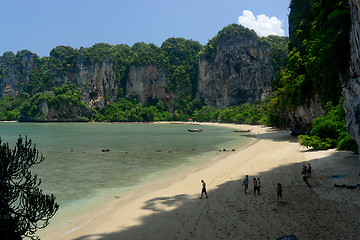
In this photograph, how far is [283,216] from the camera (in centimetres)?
1168

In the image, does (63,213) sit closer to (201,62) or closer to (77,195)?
(77,195)

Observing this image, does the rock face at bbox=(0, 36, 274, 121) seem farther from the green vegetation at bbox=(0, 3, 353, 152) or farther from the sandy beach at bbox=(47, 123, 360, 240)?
the sandy beach at bbox=(47, 123, 360, 240)

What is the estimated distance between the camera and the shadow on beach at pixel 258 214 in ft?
33.5

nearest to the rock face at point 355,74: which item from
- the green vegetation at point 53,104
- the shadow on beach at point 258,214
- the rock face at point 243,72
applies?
the shadow on beach at point 258,214

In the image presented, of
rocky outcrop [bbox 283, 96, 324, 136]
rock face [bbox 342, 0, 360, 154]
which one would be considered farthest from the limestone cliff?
rock face [bbox 342, 0, 360, 154]

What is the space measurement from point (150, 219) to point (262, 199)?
6.84 metres

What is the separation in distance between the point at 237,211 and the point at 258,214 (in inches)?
44.4

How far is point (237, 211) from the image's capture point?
42.1 ft

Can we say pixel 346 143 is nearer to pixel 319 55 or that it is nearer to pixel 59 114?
pixel 319 55

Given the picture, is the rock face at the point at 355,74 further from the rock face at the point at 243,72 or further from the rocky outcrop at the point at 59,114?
the rocky outcrop at the point at 59,114

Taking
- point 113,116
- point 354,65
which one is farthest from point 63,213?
point 113,116

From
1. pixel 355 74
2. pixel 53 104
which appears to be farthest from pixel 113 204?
pixel 53 104

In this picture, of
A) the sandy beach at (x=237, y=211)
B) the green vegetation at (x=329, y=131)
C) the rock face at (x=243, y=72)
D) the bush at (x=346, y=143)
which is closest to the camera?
the sandy beach at (x=237, y=211)

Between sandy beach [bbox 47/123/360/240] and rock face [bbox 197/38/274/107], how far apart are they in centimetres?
16016
